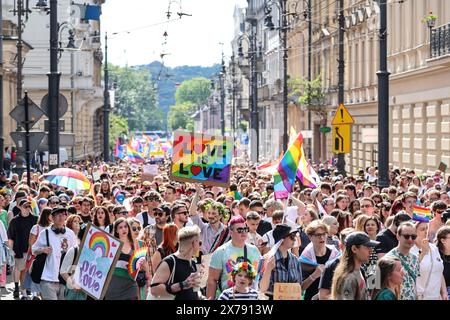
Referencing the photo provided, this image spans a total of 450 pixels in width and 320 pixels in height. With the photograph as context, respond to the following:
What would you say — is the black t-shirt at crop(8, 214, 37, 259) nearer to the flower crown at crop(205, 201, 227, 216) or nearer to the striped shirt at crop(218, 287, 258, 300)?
the flower crown at crop(205, 201, 227, 216)

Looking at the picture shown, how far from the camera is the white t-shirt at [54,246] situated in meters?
14.9

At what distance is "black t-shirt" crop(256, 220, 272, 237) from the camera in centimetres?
1756

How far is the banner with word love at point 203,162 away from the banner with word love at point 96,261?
8097 millimetres

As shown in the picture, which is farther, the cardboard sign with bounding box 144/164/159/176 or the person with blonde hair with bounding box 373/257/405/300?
the cardboard sign with bounding box 144/164/159/176

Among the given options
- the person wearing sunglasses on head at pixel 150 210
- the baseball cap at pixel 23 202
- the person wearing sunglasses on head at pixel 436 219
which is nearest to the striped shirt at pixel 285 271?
the person wearing sunglasses on head at pixel 436 219

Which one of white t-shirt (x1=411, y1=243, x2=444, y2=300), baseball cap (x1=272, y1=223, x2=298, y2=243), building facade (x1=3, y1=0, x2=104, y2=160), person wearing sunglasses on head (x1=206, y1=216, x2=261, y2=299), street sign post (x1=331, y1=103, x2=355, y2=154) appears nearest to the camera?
baseball cap (x1=272, y1=223, x2=298, y2=243)

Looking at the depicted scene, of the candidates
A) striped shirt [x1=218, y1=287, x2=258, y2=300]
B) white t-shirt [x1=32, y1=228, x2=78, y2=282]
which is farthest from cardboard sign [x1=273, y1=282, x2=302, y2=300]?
white t-shirt [x1=32, y1=228, x2=78, y2=282]

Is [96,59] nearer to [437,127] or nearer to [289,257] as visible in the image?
[437,127]

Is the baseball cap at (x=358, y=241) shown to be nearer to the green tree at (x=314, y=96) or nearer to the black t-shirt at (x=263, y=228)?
the black t-shirt at (x=263, y=228)

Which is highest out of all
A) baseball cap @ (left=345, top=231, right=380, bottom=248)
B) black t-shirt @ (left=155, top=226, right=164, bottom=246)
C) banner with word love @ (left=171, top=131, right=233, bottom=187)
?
banner with word love @ (left=171, top=131, right=233, bottom=187)

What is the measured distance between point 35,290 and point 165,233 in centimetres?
274

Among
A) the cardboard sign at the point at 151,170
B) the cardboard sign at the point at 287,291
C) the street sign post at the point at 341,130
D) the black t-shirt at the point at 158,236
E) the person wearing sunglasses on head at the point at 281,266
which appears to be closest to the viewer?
the cardboard sign at the point at 287,291

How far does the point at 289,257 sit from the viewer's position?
1234cm

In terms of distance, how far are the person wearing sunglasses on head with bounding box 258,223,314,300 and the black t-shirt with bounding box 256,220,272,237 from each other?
5047 mm
